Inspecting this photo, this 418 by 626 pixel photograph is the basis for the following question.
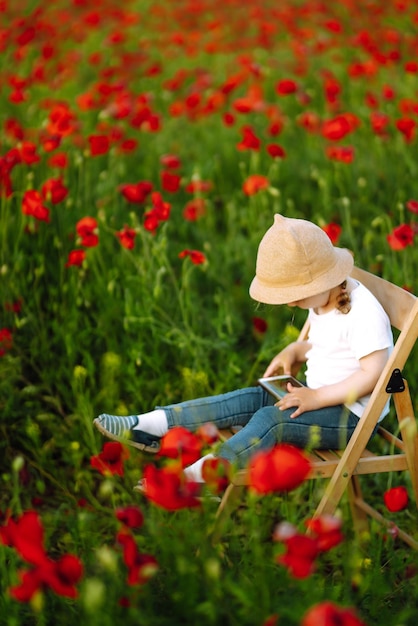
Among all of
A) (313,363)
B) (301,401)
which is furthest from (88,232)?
(301,401)

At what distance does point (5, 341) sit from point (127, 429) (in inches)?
33.9

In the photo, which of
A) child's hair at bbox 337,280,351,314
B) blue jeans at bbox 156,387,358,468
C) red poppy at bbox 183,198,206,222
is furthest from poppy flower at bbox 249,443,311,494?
red poppy at bbox 183,198,206,222

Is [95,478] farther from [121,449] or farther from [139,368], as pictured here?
[121,449]

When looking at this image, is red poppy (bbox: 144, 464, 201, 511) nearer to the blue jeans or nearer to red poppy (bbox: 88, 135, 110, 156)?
the blue jeans

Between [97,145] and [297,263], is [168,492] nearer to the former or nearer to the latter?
[297,263]

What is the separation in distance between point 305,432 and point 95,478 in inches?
36.0

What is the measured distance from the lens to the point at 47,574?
1258mm

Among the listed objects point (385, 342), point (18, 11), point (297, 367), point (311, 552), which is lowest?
point (18, 11)

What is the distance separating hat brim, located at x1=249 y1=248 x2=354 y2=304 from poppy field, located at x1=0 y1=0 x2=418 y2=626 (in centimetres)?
47

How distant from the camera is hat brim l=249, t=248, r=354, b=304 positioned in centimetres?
207

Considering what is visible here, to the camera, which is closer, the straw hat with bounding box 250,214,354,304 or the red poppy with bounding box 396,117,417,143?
the straw hat with bounding box 250,214,354,304

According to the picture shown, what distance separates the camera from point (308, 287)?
2.08 m

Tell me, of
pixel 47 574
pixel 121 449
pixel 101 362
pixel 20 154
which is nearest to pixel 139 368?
pixel 101 362

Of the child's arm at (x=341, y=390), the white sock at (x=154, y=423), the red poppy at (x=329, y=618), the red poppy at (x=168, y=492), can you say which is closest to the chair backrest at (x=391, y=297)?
the child's arm at (x=341, y=390)
